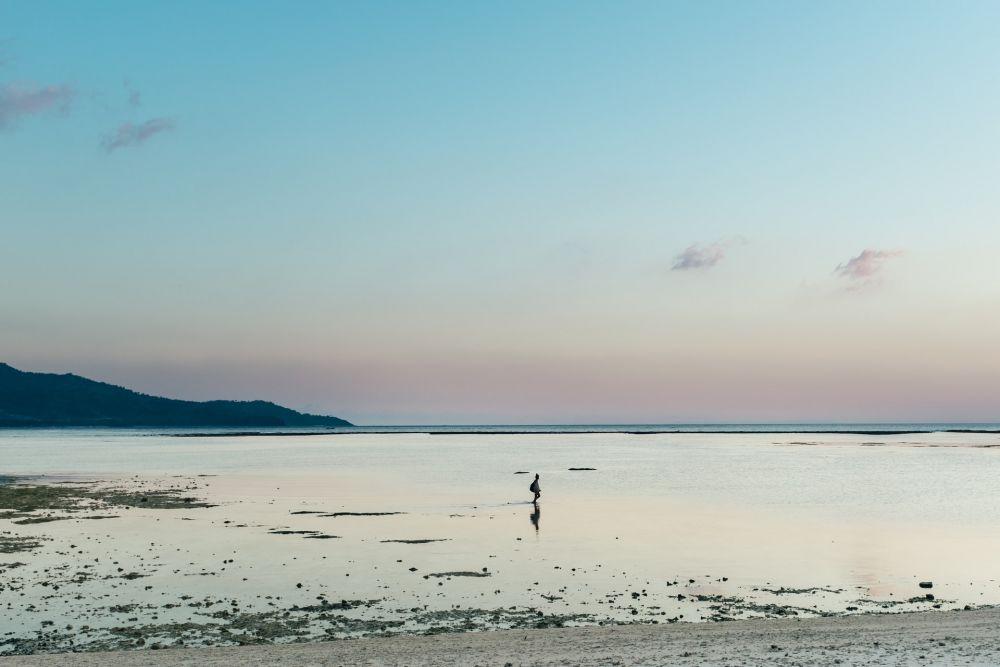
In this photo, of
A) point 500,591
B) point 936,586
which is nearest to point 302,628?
point 500,591

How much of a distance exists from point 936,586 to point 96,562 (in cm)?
2974

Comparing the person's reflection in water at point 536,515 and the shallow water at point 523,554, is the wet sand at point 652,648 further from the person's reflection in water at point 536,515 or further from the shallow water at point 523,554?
the person's reflection in water at point 536,515

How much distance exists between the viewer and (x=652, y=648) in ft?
63.8

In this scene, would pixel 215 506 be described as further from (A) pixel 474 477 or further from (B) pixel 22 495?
(A) pixel 474 477

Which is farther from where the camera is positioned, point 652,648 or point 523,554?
point 523,554

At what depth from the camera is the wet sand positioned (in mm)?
18297

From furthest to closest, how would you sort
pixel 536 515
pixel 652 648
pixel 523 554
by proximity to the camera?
pixel 536 515 → pixel 523 554 → pixel 652 648

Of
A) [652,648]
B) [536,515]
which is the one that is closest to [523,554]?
[536,515]

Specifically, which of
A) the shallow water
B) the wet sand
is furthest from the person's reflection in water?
the wet sand

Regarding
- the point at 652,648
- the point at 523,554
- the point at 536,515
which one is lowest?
the point at 536,515

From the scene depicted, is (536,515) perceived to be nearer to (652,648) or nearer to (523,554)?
(523,554)

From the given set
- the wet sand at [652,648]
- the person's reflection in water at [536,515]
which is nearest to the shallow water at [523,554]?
the person's reflection in water at [536,515]

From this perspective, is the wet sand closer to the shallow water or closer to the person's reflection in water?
the shallow water

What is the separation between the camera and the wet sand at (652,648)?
60.0 ft
